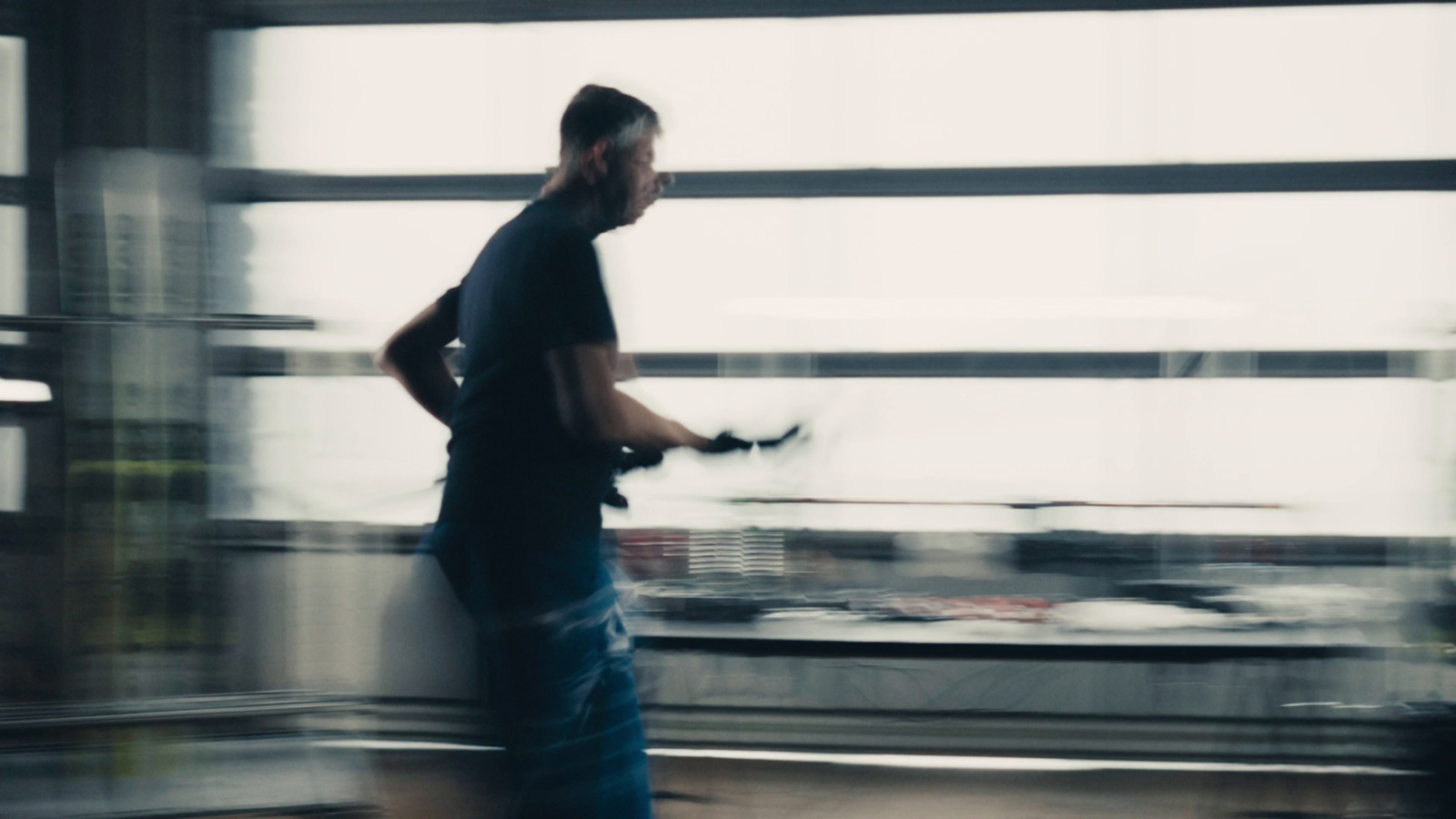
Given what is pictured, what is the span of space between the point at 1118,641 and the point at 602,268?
1.44 m

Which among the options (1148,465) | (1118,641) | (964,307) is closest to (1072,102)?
(964,307)

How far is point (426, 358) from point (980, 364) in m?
2.45

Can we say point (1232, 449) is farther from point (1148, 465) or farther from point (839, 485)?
point (839, 485)

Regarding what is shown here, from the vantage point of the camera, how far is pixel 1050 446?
140 inches

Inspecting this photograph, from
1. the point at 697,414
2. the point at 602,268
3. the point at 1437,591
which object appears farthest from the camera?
the point at 697,414

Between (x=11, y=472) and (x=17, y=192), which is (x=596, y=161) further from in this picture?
(x=17, y=192)

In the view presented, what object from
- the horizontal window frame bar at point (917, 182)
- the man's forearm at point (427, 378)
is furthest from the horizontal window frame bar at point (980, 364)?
the man's forearm at point (427, 378)

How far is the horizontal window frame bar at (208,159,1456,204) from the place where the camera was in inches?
134

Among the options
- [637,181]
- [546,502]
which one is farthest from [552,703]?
[637,181]

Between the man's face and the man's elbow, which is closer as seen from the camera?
the man's elbow

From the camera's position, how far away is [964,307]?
11.6 feet

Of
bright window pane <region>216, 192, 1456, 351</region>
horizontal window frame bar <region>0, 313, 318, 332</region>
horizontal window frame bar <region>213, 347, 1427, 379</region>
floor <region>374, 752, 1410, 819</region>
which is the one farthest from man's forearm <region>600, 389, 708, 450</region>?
horizontal window frame bar <region>213, 347, 1427, 379</region>

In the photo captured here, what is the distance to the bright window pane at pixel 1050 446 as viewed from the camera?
3391 mm

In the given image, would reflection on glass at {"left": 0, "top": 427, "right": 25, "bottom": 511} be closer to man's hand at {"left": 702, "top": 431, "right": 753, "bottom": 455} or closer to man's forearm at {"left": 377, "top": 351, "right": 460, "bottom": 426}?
man's forearm at {"left": 377, "top": 351, "right": 460, "bottom": 426}
